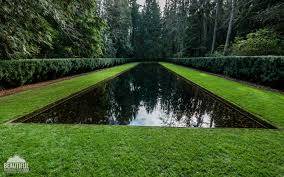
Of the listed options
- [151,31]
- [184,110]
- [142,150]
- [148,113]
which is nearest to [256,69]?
[184,110]

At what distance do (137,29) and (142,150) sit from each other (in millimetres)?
69634

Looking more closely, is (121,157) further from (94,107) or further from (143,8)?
(143,8)

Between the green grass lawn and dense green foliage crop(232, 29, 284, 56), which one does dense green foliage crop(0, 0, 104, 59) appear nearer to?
the green grass lawn

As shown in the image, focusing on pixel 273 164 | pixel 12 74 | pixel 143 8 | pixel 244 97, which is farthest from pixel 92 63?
pixel 143 8

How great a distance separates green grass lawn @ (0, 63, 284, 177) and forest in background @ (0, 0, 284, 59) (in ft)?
17.6

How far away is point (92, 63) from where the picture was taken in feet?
81.5

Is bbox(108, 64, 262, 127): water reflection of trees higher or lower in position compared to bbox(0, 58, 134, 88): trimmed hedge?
lower

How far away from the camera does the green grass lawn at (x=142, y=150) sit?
3.35 m

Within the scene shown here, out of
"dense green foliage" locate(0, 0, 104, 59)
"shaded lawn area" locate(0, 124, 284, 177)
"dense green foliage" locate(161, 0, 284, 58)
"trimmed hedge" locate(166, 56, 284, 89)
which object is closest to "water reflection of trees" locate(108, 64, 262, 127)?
"shaded lawn area" locate(0, 124, 284, 177)

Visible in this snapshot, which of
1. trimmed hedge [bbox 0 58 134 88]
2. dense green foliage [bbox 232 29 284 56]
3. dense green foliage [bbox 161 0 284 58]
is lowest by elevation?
trimmed hedge [bbox 0 58 134 88]

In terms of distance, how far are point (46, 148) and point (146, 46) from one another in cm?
6770

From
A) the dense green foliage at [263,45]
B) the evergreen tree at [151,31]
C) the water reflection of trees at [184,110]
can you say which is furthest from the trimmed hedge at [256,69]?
the evergreen tree at [151,31]

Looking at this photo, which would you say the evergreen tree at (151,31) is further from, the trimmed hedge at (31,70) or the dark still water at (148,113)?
the dark still water at (148,113)

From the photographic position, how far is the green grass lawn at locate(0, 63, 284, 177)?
3.35m
